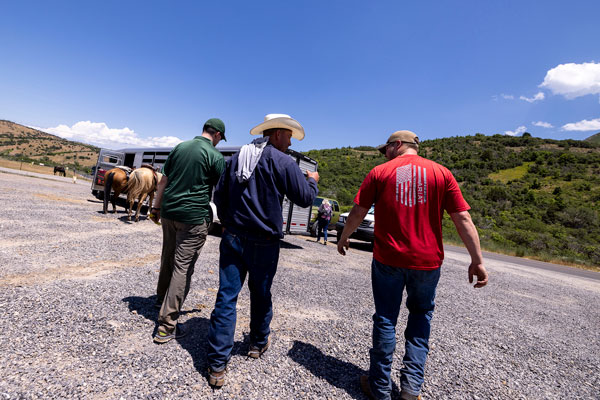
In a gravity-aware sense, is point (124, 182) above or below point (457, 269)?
above

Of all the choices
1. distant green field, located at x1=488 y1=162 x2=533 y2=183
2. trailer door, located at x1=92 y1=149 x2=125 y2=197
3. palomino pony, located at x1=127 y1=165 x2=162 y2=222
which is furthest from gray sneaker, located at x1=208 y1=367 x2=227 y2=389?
distant green field, located at x1=488 y1=162 x2=533 y2=183

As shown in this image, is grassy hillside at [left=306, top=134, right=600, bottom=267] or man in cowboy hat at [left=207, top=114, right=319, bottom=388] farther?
grassy hillside at [left=306, top=134, right=600, bottom=267]

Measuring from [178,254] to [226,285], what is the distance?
0.77 m

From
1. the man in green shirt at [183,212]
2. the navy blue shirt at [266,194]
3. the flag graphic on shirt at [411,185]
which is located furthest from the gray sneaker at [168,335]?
the flag graphic on shirt at [411,185]

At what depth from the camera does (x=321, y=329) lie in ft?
11.4

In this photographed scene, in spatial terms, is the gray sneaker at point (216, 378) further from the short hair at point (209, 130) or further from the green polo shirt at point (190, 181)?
the short hair at point (209, 130)

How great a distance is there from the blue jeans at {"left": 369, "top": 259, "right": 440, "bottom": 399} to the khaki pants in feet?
5.56

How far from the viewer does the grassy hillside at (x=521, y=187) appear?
71.7ft

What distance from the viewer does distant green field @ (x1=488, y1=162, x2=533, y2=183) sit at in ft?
136

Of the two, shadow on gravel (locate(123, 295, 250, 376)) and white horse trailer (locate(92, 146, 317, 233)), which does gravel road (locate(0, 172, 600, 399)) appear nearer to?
shadow on gravel (locate(123, 295, 250, 376))

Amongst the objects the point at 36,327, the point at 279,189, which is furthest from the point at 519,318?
the point at 36,327

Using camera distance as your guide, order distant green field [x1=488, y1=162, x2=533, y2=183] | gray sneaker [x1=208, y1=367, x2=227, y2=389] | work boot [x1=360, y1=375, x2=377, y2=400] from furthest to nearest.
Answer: distant green field [x1=488, y1=162, x2=533, y2=183] → work boot [x1=360, y1=375, x2=377, y2=400] → gray sneaker [x1=208, y1=367, x2=227, y2=389]

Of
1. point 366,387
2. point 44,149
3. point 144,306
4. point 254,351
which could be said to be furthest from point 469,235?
point 44,149

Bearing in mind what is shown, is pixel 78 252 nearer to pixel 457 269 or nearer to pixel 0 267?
pixel 0 267
